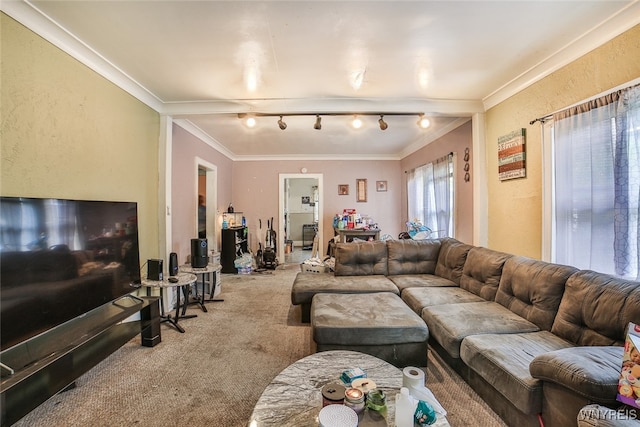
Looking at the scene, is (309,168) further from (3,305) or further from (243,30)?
(3,305)

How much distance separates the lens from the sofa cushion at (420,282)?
9.72 feet

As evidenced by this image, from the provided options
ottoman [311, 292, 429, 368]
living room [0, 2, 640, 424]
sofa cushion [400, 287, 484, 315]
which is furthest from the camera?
sofa cushion [400, 287, 484, 315]

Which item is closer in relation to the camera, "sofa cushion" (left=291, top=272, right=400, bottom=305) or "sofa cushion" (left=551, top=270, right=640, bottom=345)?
"sofa cushion" (left=551, top=270, right=640, bottom=345)

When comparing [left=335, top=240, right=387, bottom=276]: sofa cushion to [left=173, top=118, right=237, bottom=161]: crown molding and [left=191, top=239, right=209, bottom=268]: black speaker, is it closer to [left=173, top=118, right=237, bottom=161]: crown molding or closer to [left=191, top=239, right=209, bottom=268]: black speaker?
[left=191, top=239, right=209, bottom=268]: black speaker

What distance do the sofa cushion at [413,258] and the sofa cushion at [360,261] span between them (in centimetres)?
11

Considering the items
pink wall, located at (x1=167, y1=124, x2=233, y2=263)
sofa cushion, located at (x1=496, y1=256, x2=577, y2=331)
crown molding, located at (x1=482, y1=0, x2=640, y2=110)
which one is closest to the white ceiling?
crown molding, located at (x1=482, y1=0, x2=640, y2=110)

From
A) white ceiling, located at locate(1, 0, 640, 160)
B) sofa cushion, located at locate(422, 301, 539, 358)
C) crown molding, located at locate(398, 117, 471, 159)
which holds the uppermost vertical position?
white ceiling, located at locate(1, 0, 640, 160)

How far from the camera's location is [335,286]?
299cm

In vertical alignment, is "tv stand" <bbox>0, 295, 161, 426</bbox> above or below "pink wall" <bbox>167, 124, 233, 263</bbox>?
below

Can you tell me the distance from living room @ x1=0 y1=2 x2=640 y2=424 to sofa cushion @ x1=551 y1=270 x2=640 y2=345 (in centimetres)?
82

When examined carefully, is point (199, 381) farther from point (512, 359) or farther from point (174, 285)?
point (512, 359)

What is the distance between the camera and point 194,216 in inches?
169

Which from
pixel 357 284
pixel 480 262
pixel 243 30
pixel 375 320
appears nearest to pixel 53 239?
pixel 243 30

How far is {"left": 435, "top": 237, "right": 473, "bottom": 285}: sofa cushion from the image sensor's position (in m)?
3.01
